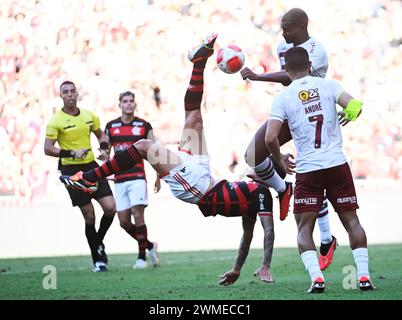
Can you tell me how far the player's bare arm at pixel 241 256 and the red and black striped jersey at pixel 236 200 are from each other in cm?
11

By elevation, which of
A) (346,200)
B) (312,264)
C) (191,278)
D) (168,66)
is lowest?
(191,278)

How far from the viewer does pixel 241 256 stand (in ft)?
25.8

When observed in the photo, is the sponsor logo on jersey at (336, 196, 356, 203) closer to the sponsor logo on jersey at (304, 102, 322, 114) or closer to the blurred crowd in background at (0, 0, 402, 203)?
the sponsor logo on jersey at (304, 102, 322, 114)

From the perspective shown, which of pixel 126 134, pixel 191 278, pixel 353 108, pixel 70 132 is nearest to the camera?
pixel 353 108

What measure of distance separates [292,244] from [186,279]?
220 inches

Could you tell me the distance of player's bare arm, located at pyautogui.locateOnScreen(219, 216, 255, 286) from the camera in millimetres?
7848

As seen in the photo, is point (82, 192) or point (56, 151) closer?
point (56, 151)

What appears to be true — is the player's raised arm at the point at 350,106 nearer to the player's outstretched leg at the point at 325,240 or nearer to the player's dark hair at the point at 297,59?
the player's dark hair at the point at 297,59

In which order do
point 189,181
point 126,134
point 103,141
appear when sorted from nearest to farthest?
1. point 189,181
2. point 103,141
3. point 126,134

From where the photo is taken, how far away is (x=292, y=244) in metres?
14.4

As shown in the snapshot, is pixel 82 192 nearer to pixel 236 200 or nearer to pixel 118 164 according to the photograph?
pixel 118 164

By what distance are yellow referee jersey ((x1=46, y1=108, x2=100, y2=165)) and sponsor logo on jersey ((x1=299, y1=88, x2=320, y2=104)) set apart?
4577mm

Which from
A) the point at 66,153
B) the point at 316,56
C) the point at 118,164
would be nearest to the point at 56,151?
the point at 66,153

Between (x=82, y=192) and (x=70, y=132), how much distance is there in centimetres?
75
